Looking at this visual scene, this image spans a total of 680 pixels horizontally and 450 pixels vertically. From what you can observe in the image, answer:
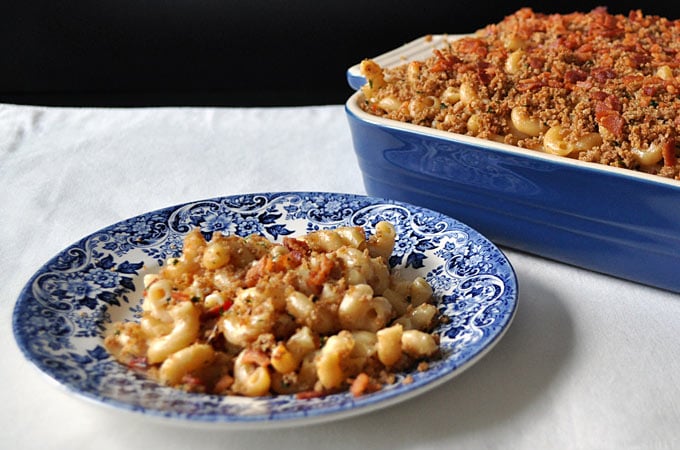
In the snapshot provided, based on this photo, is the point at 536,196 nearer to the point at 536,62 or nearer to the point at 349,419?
the point at 536,62

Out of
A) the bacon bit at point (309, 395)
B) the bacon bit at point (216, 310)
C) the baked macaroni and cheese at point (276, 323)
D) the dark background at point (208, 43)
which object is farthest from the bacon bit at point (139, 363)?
the dark background at point (208, 43)

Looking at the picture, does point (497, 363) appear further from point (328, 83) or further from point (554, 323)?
point (328, 83)

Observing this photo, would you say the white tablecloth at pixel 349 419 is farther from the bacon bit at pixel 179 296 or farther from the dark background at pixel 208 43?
the dark background at pixel 208 43

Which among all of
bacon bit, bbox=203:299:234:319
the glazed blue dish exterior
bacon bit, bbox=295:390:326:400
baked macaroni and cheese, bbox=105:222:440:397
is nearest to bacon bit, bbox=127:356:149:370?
baked macaroni and cheese, bbox=105:222:440:397

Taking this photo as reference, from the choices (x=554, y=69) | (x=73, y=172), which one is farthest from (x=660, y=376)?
(x=73, y=172)

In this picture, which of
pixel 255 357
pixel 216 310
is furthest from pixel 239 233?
pixel 255 357
